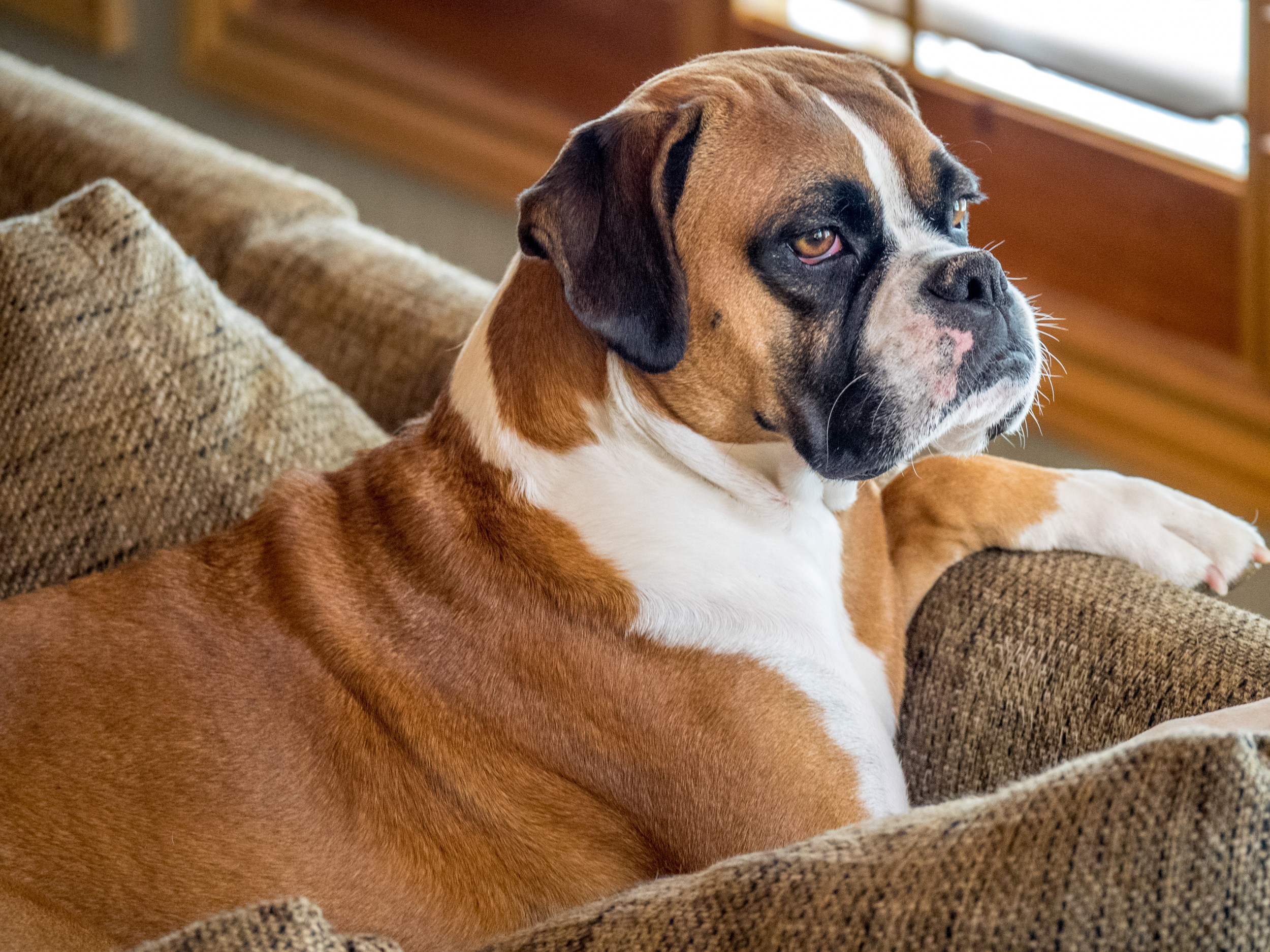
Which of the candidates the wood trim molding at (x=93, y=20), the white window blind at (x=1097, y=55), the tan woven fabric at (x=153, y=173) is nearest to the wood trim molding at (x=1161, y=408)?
the white window blind at (x=1097, y=55)

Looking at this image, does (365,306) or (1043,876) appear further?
(365,306)

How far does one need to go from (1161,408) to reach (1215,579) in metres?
1.73

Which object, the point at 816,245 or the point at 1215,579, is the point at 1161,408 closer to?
the point at 1215,579

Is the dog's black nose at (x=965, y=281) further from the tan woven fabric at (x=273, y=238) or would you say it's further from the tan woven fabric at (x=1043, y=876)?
the tan woven fabric at (x=273, y=238)

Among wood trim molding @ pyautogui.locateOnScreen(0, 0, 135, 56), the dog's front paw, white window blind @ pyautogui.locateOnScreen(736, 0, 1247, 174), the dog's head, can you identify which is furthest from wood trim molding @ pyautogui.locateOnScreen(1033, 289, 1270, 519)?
wood trim molding @ pyautogui.locateOnScreen(0, 0, 135, 56)

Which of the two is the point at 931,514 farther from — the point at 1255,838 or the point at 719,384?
the point at 1255,838

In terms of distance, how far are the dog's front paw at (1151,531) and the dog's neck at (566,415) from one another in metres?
0.34

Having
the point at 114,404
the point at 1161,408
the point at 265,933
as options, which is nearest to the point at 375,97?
the point at 1161,408

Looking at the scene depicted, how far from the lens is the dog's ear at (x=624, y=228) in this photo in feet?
4.38

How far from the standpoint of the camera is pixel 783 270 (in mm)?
1385

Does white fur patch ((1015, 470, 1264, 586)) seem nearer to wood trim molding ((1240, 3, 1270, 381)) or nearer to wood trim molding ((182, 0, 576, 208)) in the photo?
wood trim molding ((1240, 3, 1270, 381))

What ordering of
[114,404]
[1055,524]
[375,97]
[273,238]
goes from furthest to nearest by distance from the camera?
[375,97], [273,238], [114,404], [1055,524]

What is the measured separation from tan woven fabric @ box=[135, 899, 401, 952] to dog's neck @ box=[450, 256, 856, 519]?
0.61m

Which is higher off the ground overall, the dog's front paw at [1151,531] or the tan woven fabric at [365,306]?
the dog's front paw at [1151,531]
